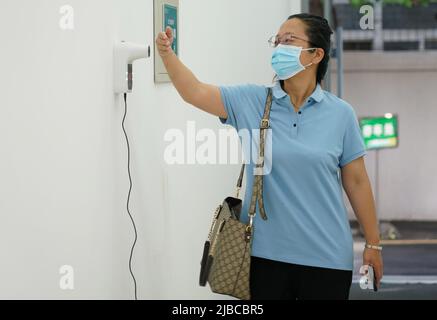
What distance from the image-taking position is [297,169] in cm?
256

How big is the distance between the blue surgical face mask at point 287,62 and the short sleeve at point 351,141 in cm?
21

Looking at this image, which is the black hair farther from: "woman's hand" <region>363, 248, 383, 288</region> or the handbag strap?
"woman's hand" <region>363, 248, 383, 288</region>

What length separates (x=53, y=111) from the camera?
2.31 meters

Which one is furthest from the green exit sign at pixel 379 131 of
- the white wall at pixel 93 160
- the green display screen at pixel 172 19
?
the green display screen at pixel 172 19

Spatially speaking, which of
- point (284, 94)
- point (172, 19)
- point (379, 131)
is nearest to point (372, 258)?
point (284, 94)

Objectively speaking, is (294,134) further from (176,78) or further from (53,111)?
(53,111)

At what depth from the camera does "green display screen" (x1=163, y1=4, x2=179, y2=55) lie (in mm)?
3236

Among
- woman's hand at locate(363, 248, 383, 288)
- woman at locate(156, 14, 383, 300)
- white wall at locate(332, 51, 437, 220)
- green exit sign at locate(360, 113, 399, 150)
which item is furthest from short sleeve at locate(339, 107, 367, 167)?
white wall at locate(332, 51, 437, 220)

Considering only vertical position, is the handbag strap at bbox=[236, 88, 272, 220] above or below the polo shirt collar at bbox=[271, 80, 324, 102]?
below

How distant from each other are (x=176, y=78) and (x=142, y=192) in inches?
24.2

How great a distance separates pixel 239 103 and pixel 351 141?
1.19 ft

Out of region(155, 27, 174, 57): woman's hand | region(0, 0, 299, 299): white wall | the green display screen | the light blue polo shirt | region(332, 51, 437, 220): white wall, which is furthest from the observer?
region(332, 51, 437, 220): white wall

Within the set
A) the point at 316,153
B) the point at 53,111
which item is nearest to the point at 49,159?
the point at 53,111

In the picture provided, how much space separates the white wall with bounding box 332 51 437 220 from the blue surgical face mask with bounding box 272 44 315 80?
32.5 ft
